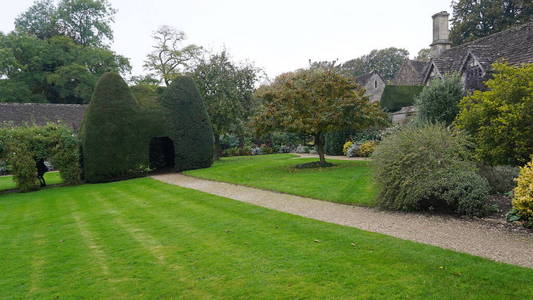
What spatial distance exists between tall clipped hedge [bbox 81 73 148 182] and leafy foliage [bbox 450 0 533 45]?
3369 cm

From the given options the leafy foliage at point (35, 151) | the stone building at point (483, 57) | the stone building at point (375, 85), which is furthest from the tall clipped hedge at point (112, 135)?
the stone building at point (375, 85)

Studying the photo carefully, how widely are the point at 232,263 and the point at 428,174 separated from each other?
500cm

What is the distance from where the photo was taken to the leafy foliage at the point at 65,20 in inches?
1581

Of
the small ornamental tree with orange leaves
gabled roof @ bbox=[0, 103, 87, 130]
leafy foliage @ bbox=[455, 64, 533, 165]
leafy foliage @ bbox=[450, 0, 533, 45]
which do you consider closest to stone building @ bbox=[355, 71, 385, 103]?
leafy foliage @ bbox=[450, 0, 533, 45]

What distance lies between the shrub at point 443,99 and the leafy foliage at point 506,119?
6.12 metres

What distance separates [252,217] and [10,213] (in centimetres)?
786

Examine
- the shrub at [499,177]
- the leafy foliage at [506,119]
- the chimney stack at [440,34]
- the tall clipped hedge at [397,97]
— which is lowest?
the shrub at [499,177]

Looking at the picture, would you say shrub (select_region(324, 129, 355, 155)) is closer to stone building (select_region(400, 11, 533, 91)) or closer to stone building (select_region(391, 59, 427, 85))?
stone building (select_region(400, 11, 533, 91))

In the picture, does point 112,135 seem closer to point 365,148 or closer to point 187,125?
point 187,125

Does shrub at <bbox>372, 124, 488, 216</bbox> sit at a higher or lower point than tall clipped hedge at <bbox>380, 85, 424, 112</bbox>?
lower

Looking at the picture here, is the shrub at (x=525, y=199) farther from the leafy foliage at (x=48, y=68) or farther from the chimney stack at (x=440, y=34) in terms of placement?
the leafy foliage at (x=48, y=68)

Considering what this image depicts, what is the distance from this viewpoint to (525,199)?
19.4ft

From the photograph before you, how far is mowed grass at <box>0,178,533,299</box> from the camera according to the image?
394 centimetres

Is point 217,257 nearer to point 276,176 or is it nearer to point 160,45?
point 276,176
